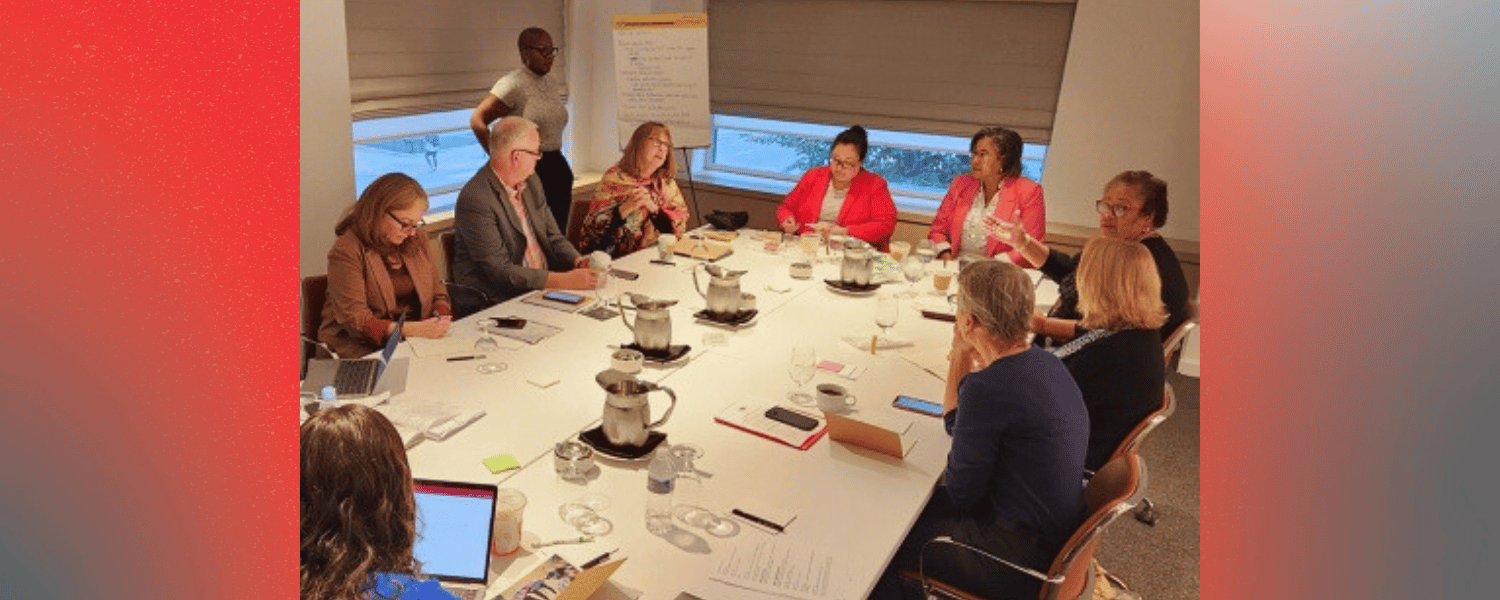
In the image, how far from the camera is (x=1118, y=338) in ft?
9.11

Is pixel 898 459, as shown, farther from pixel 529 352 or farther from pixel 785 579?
pixel 529 352

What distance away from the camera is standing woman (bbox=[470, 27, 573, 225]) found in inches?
203

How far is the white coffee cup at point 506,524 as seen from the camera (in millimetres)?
1838

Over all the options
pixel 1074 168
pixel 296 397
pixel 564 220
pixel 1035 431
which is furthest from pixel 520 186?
pixel 296 397

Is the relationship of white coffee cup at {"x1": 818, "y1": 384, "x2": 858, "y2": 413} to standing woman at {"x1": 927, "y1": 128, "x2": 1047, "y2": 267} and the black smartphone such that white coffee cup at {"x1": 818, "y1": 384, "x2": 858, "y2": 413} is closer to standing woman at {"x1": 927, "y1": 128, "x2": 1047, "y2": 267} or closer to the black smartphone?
the black smartphone

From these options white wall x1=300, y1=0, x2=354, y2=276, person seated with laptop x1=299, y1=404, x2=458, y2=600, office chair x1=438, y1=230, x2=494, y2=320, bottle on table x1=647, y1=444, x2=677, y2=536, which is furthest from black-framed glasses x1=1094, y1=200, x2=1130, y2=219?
white wall x1=300, y1=0, x2=354, y2=276

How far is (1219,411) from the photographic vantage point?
246mm

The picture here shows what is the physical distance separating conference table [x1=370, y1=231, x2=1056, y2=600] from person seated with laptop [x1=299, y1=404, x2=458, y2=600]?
362 mm

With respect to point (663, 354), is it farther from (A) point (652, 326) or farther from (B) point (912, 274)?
(B) point (912, 274)

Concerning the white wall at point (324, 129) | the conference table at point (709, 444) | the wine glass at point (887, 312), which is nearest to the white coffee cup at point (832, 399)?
the conference table at point (709, 444)

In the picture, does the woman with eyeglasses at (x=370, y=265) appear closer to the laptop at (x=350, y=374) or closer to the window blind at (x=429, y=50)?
the laptop at (x=350, y=374)

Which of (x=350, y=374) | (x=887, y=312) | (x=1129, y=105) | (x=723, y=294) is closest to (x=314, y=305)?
(x=350, y=374)

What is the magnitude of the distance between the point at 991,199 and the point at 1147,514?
5.42 ft

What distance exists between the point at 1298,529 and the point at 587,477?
2.06 metres
